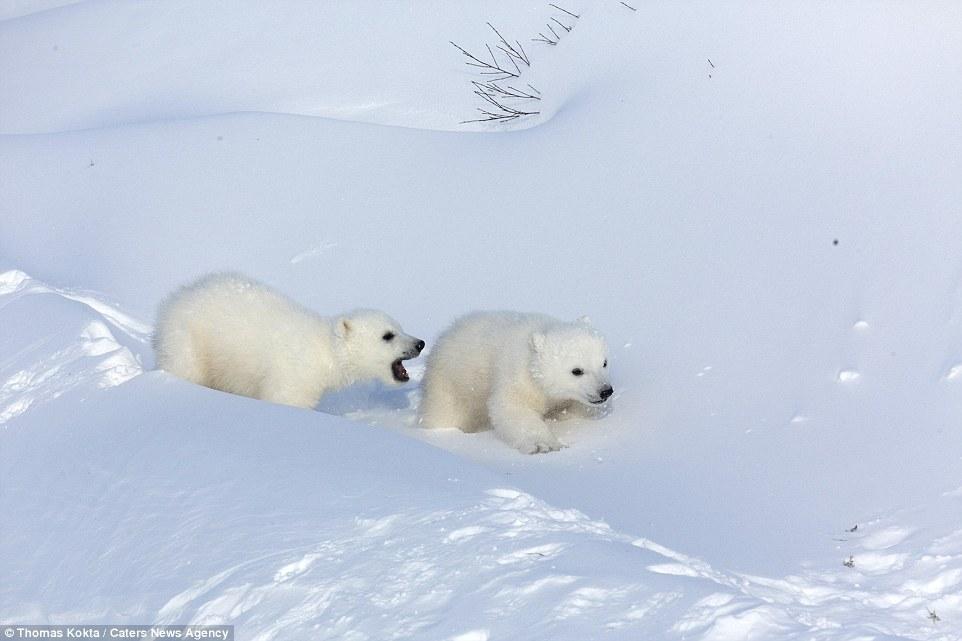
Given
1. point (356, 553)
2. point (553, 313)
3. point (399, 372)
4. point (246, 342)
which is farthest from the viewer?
point (553, 313)

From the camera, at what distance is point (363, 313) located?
23.0 ft

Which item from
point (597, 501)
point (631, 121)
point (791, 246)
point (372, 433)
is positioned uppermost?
point (631, 121)

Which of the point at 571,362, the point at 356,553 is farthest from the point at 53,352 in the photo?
the point at 356,553

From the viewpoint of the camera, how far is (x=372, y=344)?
273 inches

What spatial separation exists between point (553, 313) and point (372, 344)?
1.31 m

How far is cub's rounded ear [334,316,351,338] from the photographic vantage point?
22.6ft

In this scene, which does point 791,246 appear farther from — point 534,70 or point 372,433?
point 534,70

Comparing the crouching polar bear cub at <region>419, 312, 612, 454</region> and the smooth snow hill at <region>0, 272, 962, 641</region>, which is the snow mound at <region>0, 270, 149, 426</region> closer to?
the smooth snow hill at <region>0, 272, 962, 641</region>

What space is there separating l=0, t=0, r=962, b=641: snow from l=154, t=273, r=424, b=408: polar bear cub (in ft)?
1.19

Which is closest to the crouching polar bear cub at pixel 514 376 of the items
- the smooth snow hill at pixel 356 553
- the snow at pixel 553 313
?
the snow at pixel 553 313

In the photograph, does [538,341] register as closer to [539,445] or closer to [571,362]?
[571,362]

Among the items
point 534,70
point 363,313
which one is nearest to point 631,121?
point 534,70

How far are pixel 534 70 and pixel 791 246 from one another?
448 cm

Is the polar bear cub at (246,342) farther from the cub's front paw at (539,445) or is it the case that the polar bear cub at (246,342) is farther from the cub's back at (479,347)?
the cub's front paw at (539,445)
